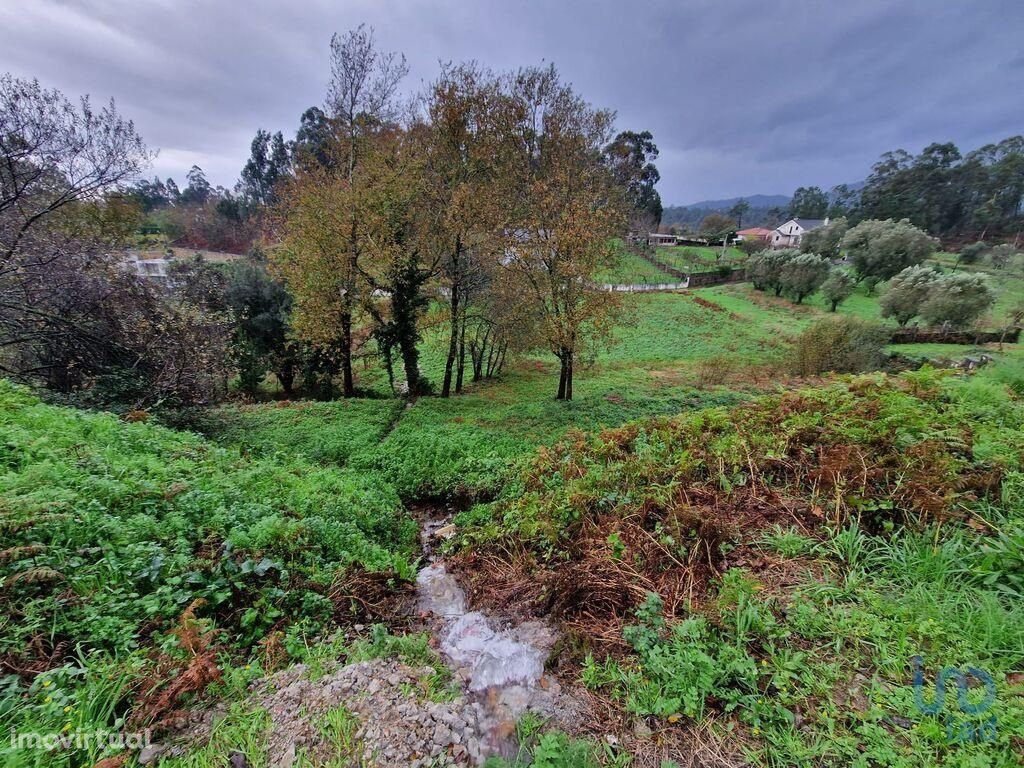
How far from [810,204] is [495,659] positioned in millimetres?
122188

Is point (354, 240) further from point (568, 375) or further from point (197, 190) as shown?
point (197, 190)

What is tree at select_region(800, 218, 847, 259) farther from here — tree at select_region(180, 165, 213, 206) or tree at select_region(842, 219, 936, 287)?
tree at select_region(180, 165, 213, 206)

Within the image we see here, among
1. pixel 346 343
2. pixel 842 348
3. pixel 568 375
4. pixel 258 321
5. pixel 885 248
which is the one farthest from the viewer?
pixel 885 248

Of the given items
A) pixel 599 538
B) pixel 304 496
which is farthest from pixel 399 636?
pixel 304 496

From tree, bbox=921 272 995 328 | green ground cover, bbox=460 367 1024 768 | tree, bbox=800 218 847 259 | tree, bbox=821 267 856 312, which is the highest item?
tree, bbox=800 218 847 259

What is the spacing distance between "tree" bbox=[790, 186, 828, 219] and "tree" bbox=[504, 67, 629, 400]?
105 meters

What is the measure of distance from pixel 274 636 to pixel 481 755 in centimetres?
188

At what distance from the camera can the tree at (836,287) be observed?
33969 millimetres

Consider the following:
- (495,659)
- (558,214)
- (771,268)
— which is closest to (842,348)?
(558,214)

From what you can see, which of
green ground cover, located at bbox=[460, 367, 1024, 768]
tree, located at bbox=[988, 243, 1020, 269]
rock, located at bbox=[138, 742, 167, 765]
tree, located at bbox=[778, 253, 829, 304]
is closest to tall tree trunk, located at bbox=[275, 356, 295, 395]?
green ground cover, located at bbox=[460, 367, 1024, 768]

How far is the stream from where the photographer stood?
272cm

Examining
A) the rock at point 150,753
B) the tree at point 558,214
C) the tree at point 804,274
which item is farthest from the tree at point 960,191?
the rock at point 150,753

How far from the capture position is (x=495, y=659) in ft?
10.7

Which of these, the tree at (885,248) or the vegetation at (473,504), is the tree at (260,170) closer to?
the vegetation at (473,504)
